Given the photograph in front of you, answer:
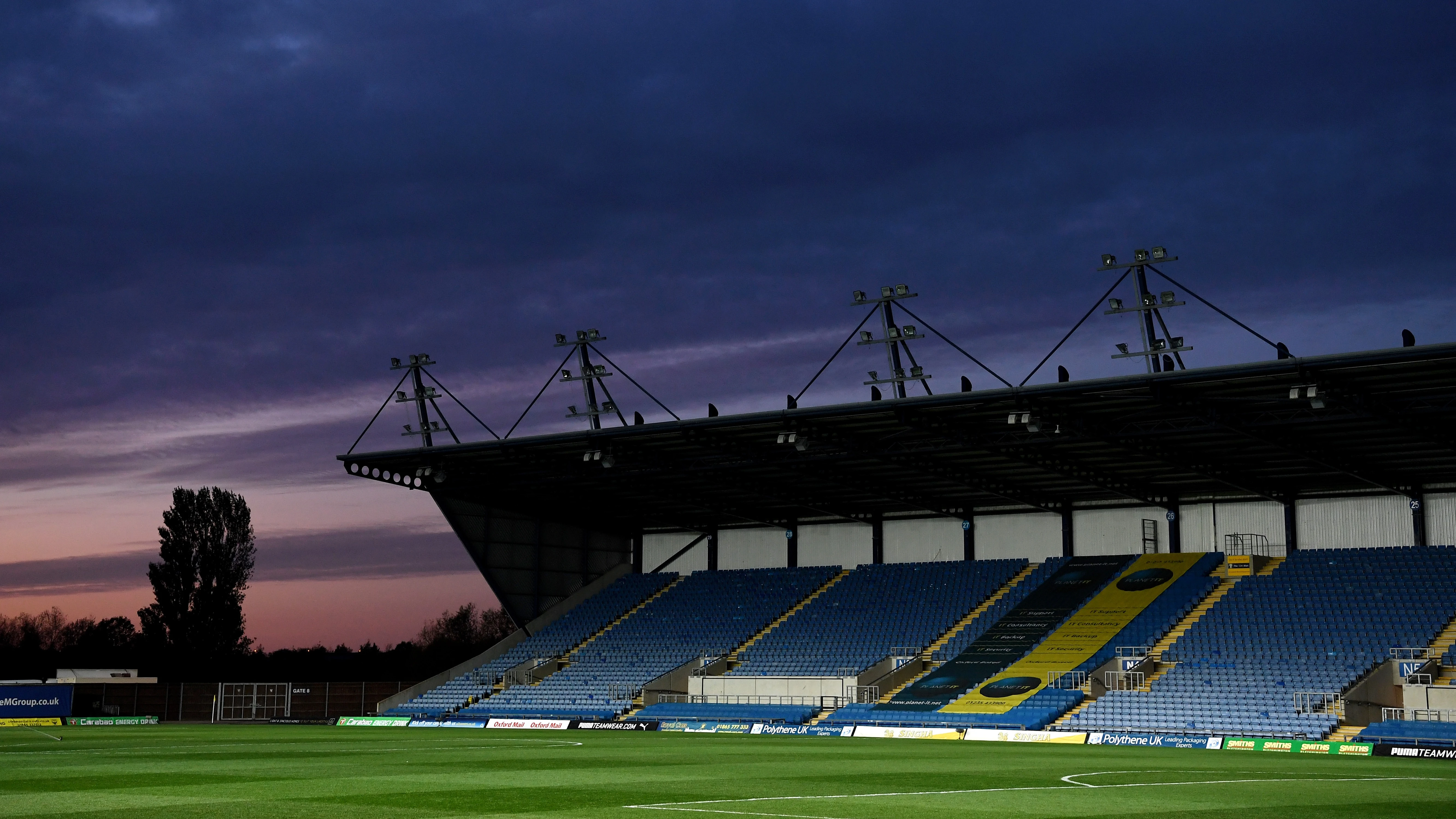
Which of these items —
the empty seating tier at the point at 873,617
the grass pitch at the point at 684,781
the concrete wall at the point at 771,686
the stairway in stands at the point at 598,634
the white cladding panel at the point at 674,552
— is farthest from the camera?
the white cladding panel at the point at 674,552

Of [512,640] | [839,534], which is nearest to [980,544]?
[839,534]

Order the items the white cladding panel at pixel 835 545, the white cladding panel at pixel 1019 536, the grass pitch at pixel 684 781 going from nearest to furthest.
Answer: the grass pitch at pixel 684 781, the white cladding panel at pixel 1019 536, the white cladding panel at pixel 835 545

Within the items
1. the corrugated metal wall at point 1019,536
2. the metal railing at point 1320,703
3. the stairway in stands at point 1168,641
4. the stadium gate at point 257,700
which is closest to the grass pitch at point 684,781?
the metal railing at point 1320,703

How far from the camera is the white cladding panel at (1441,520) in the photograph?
53.5 meters

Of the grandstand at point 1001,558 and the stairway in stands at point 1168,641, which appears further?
the stairway in stands at point 1168,641

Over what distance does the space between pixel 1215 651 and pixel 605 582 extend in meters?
34.0

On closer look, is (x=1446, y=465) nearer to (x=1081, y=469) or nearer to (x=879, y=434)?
(x=1081, y=469)

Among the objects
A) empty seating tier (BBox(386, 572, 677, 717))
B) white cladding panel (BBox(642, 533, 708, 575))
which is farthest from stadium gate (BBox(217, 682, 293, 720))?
white cladding panel (BBox(642, 533, 708, 575))

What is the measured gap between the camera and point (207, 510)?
8569 centimetres

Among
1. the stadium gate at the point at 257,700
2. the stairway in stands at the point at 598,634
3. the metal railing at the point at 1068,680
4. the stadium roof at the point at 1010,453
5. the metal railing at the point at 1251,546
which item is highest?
the stadium roof at the point at 1010,453

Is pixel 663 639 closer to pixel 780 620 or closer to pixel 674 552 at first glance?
pixel 780 620

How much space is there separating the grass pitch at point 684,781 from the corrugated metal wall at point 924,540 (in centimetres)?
2638

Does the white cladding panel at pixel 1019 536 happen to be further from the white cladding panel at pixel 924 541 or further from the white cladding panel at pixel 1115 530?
the white cladding panel at pixel 924 541

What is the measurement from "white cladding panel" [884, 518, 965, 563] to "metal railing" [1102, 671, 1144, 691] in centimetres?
1493
